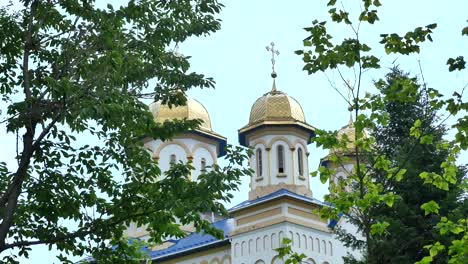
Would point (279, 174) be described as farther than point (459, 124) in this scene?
Yes

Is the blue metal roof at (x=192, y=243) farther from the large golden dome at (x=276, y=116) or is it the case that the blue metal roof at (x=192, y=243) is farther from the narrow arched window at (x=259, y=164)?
the large golden dome at (x=276, y=116)

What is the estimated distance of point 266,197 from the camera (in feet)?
83.9

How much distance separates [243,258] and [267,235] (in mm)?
1151

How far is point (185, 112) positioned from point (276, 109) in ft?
17.2

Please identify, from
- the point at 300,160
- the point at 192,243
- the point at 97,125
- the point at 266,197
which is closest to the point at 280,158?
the point at 300,160

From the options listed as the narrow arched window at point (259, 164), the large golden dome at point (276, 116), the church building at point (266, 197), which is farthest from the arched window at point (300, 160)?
the narrow arched window at point (259, 164)

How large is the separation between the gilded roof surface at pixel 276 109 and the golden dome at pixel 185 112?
126 inches

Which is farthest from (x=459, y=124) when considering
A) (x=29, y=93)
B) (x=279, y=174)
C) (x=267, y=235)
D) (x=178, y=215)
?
(x=279, y=174)

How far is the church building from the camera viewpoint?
82.6 feet

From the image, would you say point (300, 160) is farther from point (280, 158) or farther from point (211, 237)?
point (211, 237)

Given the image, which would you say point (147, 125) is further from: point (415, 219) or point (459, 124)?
point (415, 219)

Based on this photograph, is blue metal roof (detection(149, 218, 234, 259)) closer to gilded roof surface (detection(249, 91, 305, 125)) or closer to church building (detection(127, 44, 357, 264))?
church building (detection(127, 44, 357, 264))

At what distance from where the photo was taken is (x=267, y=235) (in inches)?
989

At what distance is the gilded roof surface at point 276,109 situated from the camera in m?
28.8
